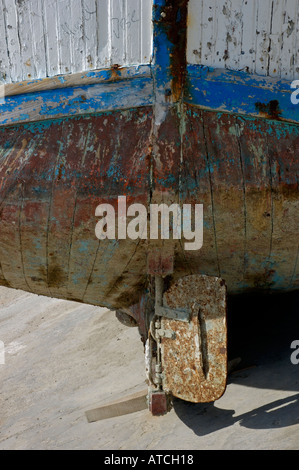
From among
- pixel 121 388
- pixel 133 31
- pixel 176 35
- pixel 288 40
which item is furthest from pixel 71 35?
Answer: pixel 121 388

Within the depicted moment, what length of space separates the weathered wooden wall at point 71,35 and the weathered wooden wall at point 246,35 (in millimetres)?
247

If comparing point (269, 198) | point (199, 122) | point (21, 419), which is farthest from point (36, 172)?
point (21, 419)

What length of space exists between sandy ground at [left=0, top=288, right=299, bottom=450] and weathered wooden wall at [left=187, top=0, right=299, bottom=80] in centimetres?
181

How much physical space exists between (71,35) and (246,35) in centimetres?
85

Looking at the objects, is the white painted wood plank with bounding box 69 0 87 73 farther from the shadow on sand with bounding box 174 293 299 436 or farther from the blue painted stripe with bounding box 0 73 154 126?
the shadow on sand with bounding box 174 293 299 436

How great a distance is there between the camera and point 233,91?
2.46 meters

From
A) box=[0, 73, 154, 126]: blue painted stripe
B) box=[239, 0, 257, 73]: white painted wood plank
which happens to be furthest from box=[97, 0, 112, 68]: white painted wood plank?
box=[239, 0, 257, 73]: white painted wood plank

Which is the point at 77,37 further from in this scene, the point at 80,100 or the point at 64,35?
the point at 80,100

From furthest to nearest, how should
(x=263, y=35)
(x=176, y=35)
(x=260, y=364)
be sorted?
(x=260, y=364)
(x=263, y=35)
(x=176, y=35)

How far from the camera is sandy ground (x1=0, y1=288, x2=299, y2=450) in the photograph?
2.76 metres

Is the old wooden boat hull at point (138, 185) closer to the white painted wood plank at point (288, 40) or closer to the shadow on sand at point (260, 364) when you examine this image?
the white painted wood plank at point (288, 40)

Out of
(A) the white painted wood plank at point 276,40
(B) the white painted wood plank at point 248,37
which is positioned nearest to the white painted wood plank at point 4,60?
(B) the white painted wood plank at point 248,37

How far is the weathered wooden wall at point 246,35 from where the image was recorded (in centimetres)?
239

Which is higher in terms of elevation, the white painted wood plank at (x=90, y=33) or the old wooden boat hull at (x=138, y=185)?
the white painted wood plank at (x=90, y=33)
